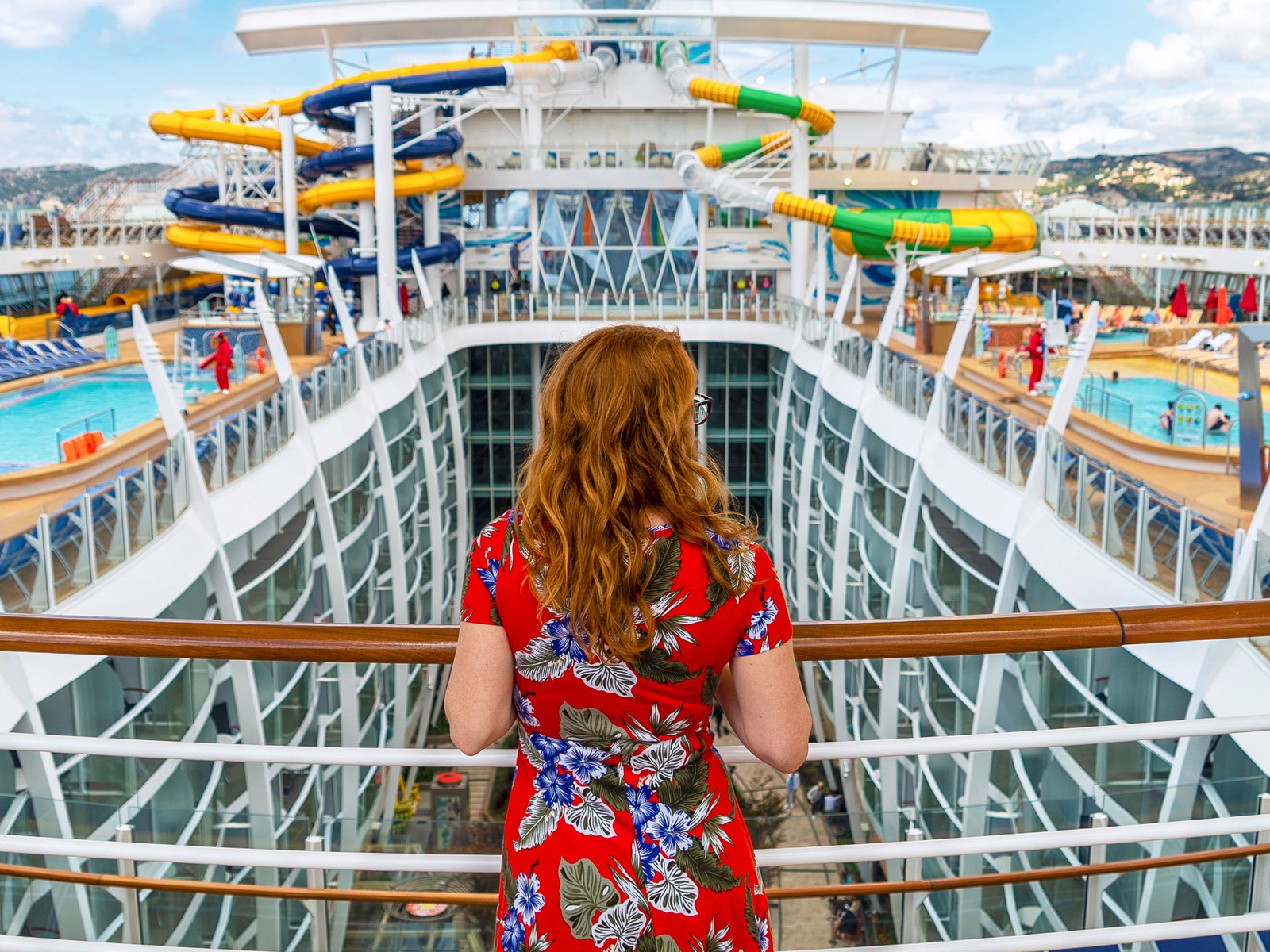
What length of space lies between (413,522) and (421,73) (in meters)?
8.63

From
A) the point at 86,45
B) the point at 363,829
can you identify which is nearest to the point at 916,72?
the point at 86,45

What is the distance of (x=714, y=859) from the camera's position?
1683mm

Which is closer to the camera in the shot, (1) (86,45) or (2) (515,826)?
(2) (515,826)

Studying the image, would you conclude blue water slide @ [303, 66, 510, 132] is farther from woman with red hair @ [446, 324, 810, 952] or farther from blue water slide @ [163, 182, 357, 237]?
woman with red hair @ [446, 324, 810, 952]

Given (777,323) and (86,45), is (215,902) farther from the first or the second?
(86,45)

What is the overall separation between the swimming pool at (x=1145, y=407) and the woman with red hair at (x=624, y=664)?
9.13m

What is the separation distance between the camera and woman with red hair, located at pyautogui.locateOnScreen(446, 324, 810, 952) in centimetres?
157

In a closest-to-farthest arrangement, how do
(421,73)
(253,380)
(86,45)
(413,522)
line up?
(253,380)
(413,522)
(421,73)
(86,45)

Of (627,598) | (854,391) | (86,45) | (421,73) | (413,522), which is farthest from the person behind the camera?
(86,45)

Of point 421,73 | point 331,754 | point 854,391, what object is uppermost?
point 421,73

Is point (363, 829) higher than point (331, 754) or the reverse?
the reverse

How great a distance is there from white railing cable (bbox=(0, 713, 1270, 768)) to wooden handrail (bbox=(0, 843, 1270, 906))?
267mm

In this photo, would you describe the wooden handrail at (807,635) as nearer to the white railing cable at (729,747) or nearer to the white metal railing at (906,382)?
the white railing cable at (729,747)

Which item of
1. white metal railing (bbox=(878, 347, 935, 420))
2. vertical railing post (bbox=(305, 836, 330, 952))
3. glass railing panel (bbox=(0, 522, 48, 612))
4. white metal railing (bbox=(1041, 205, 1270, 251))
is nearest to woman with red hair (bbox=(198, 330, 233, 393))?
glass railing panel (bbox=(0, 522, 48, 612))
